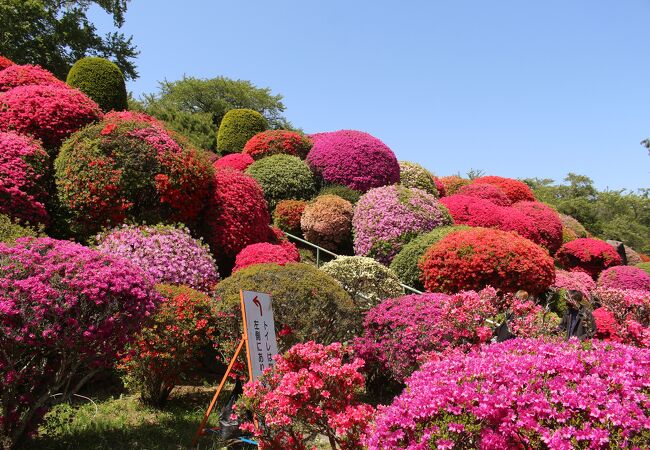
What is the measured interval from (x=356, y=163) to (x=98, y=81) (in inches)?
268

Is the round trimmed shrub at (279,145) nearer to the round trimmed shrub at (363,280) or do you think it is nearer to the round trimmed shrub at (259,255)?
the round trimmed shrub at (259,255)

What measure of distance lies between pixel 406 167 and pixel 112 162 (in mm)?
10245

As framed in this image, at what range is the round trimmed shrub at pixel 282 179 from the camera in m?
13.7

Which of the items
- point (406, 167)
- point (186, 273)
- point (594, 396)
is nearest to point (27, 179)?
point (186, 273)

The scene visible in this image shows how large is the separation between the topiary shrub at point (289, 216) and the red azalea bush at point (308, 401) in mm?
8916

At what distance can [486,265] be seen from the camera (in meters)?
9.41

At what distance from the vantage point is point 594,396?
2953mm

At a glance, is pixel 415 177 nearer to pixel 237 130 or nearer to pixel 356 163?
pixel 356 163

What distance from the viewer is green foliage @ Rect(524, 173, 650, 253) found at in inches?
1353

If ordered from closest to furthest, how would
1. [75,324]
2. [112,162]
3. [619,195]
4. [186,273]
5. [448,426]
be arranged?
Result: 1. [448,426]
2. [75,324]
3. [186,273]
4. [112,162]
5. [619,195]

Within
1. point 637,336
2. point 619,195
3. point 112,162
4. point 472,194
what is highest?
point 619,195

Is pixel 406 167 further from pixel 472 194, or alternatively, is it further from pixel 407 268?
pixel 407 268

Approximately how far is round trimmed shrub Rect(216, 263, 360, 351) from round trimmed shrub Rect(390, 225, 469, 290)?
3894 mm

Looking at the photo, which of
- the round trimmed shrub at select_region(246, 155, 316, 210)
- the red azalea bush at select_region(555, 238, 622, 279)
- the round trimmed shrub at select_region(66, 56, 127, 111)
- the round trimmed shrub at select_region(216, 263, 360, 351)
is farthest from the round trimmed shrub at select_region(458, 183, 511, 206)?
the round trimmed shrub at select_region(216, 263, 360, 351)
